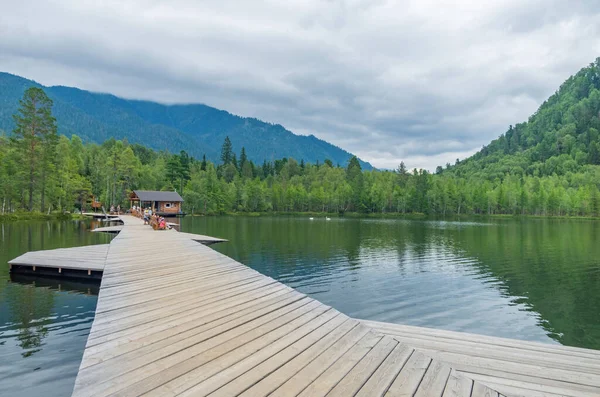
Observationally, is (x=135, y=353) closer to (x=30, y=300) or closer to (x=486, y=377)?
(x=486, y=377)

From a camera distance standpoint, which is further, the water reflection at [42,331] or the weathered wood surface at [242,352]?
the water reflection at [42,331]

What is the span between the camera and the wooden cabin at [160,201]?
227 feet

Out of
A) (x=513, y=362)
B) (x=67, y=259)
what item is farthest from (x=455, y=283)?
(x=67, y=259)

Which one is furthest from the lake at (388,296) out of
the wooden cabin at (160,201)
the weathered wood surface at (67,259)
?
the wooden cabin at (160,201)

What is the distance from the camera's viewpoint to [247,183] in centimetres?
11600

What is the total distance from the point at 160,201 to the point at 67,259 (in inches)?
2202

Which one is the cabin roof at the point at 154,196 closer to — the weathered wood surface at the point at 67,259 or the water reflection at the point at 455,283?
the water reflection at the point at 455,283

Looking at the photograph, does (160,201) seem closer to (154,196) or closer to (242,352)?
(154,196)

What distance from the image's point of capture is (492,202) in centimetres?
11881

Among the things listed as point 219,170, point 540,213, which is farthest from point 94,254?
point 540,213

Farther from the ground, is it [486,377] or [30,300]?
[486,377]

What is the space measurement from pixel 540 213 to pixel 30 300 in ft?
453

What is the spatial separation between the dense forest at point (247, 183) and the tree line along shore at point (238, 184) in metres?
0.23

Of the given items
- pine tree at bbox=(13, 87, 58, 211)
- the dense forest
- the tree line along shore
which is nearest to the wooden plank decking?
the tree line along shore
